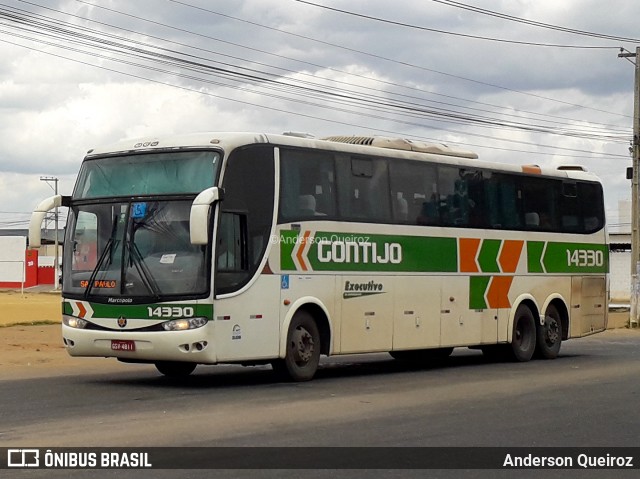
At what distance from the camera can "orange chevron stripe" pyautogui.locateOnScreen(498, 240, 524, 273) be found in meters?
23.0

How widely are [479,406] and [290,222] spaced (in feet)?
14.5

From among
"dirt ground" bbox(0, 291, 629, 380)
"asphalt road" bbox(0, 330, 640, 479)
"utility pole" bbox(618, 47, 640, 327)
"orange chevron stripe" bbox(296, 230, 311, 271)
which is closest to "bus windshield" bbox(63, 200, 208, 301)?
"asphalt road" bbox(0, 330, 640, 479)

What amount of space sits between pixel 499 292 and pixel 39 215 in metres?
9.24

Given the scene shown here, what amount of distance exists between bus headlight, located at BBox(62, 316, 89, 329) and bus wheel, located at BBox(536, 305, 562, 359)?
1045cm

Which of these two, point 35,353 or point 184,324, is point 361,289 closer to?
point 184,324

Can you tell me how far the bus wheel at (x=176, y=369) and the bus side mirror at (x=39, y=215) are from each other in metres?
2.86

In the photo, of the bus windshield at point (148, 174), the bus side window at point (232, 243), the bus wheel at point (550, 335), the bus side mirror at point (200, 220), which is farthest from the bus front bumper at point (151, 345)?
the bus wheel at point (550, 335)

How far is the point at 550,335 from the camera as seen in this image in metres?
24.7

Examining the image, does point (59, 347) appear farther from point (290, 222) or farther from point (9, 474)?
point (9, 474)

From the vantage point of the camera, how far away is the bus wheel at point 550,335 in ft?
80.0

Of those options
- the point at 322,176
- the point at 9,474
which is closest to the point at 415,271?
the point at 322,176

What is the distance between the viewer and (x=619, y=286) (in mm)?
73812

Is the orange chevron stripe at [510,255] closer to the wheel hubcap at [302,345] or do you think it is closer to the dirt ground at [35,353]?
the wheel hubcap at [302,345]

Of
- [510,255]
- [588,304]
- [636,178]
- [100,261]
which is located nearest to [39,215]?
[100,261]
